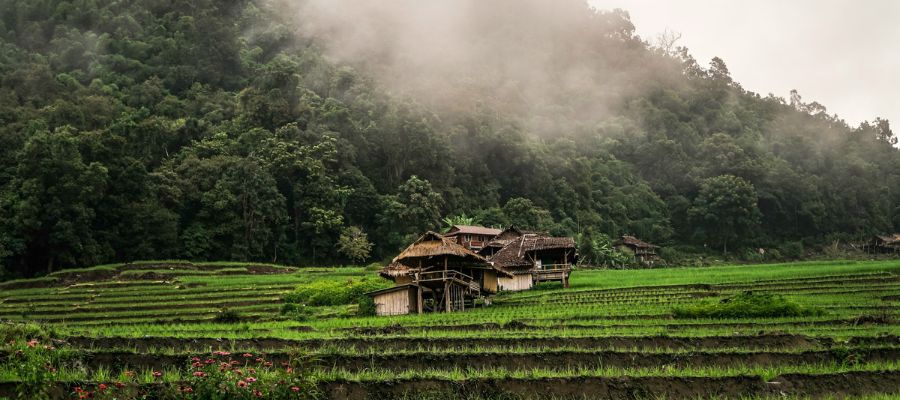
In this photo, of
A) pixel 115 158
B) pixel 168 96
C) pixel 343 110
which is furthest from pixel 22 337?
pixel 168 96

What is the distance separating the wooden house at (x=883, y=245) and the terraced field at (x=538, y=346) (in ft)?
201

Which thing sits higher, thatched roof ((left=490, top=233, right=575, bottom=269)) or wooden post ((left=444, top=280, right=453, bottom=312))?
thatched roof ((left=490, top=233, right=575, bottom=269))

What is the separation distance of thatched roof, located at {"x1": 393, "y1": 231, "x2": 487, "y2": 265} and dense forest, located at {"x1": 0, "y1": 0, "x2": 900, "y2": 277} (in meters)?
27.4

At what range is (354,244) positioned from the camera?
64938 mm

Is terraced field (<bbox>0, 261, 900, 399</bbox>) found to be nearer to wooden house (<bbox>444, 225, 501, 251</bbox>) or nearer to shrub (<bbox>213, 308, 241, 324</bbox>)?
shrub (<bbox>213, 308, 241, 324</bbox>)

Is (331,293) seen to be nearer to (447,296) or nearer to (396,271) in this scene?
(396,271)

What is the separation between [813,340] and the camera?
18594 millimetres

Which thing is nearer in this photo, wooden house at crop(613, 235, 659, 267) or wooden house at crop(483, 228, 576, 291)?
wooden house at crop(483, 228, 576, 291)

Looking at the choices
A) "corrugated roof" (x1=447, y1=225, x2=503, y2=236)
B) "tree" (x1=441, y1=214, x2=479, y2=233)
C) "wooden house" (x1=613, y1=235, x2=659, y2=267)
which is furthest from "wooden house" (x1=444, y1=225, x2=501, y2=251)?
"wooden house" (x1=613, y1=235, x2=659, y2=267)

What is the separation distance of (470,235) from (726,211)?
157ft

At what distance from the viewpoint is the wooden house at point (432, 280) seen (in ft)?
115

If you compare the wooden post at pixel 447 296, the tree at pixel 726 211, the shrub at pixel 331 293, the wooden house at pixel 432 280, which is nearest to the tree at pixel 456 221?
the wooden house at pixel 432 280

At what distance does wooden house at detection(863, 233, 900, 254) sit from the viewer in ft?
291

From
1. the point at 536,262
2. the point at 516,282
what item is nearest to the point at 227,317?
the point at 516,282
